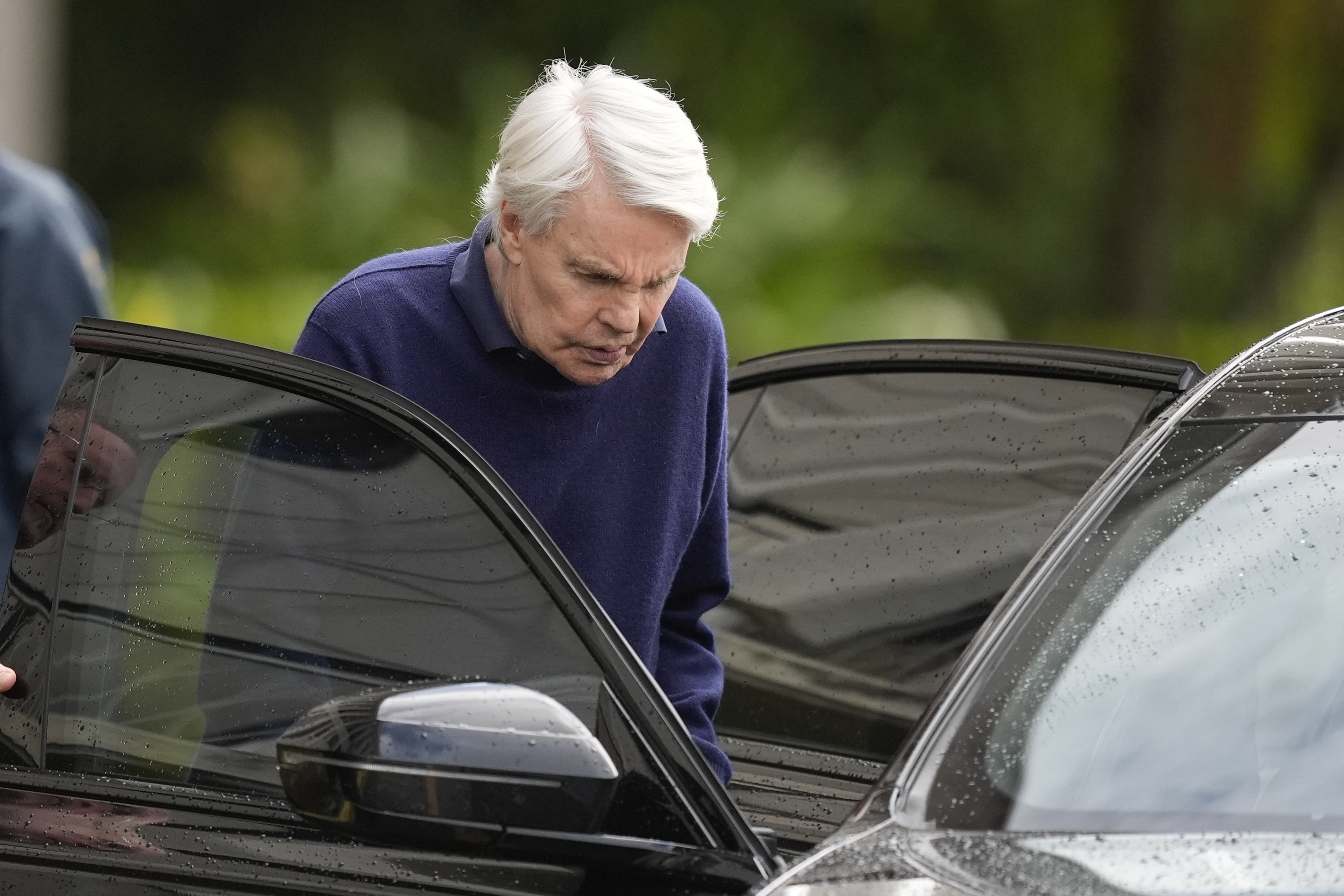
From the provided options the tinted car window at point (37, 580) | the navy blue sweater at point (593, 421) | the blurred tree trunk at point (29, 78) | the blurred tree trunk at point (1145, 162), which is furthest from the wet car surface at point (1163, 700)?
the blurred tree trunk at point (1145, 162)

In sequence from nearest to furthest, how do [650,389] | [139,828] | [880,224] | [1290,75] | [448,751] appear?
[448,751] < [139,828] < [650,389] < [880,224] < [1290,75]

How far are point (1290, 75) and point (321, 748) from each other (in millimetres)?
11938

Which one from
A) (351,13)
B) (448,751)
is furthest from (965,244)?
(448,751)

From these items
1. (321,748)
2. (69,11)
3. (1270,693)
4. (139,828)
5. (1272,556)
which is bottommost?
(139,828)

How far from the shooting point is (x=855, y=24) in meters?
13.9

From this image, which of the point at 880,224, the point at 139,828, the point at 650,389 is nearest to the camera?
the point at 139,828

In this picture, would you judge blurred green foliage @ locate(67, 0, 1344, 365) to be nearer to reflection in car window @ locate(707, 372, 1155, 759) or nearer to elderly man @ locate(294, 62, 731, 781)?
reflection in car window @ locate(707, 372, 1155, 759)

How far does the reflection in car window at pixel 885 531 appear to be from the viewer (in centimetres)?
282

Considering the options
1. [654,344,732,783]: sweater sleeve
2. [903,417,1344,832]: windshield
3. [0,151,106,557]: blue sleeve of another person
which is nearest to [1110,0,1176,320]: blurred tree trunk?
[0,151,106,557]: blue sleeve of another person

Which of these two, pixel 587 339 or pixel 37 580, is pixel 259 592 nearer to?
pixel 37 580

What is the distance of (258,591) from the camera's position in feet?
6.25

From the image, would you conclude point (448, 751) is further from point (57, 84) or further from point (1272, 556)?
point (57, 84)

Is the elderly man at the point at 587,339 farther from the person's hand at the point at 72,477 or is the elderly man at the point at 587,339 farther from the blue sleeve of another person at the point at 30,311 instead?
the blue sleeve of another person at the point at 30,311

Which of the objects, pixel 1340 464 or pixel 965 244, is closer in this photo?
pixel 1340 464
